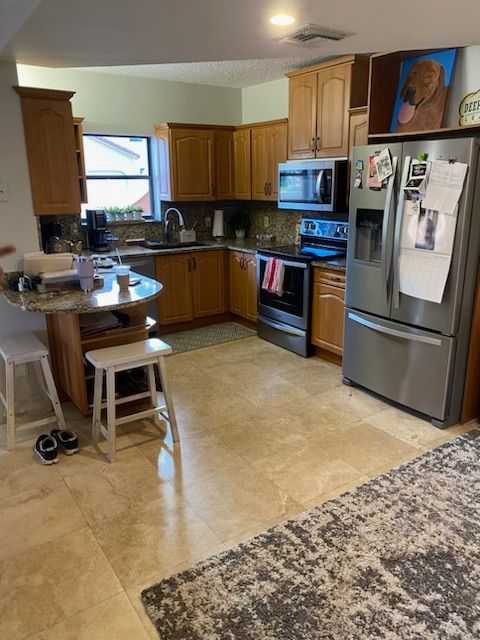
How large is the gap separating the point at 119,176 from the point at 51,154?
1974mm

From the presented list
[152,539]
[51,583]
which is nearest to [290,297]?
[152,539]

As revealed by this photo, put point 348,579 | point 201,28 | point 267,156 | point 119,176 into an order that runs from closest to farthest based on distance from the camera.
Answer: point 348,579 < point 201,28 < point 267,156 < point 119,176

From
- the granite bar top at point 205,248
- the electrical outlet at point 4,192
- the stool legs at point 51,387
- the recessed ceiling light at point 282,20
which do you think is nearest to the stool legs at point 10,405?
the stool legs at point 51,387

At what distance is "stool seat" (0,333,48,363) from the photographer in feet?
9.30

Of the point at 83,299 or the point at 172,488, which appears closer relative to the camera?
the point at 172,488

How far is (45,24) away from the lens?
7.14ft

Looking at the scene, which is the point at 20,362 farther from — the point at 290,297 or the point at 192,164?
the point at 192,164

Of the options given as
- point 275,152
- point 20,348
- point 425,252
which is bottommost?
point 20,348

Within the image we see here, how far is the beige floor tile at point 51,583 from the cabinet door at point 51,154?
7.18ft

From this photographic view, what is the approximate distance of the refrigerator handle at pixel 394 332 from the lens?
301cm

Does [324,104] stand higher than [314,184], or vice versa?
[324,104]

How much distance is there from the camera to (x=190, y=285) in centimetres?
507

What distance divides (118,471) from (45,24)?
2252mm

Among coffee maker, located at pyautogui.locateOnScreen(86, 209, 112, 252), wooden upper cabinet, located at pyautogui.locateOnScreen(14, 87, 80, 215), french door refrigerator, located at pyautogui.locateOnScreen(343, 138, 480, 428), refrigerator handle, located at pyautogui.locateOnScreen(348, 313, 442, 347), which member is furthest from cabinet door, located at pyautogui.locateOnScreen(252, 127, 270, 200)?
wooden upper cabinet, located at pyautogui.locateOnScreen(14, 87, 80, 215)
